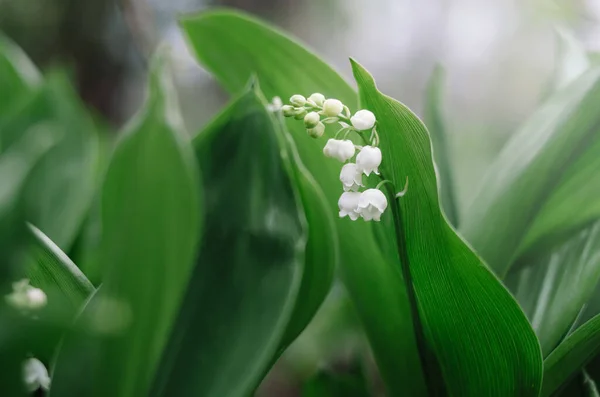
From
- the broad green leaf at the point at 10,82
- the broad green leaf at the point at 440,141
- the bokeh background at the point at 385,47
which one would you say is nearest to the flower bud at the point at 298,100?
the broad green leaf at the point at 440,141

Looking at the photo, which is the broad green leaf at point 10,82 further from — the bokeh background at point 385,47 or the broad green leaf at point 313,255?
the bokeh background at point 385,47

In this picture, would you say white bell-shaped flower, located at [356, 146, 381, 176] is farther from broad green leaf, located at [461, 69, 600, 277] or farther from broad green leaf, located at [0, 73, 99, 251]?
broad green leaf, located at [0, 73, 99, 251]

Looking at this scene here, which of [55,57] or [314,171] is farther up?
[314,171]

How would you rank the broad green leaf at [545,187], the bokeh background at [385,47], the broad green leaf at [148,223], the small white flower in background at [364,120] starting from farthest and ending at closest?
1. the bokeh background at [385,47]
2. the broad green leaf at [545,187]
3. the small white flower in background at [364,120]
4. the broad green leaf at [148,223]

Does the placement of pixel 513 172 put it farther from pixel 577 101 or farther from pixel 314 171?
pixel 314 171

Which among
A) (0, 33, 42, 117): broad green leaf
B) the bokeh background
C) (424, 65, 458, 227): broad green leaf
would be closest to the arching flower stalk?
(424, 65, 458, 227): broad green leaf

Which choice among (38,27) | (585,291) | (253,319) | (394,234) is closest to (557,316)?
(585,291)
